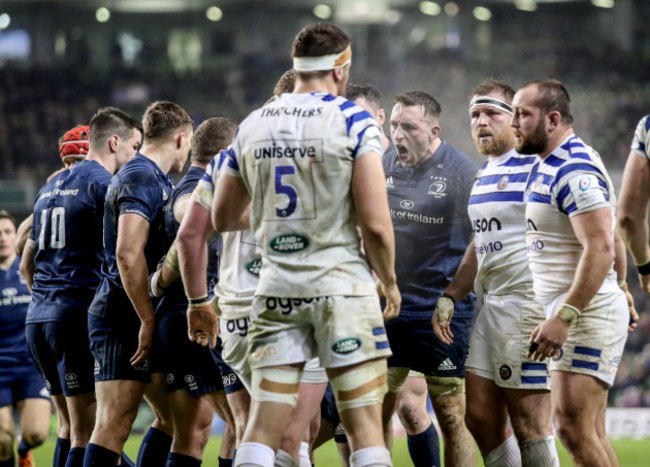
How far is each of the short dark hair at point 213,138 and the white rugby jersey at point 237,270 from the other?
823 millimetres

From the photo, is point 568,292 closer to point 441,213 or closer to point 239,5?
point 441,213

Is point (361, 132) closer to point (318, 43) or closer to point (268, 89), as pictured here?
point (318, 43)

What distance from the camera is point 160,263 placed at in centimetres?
583

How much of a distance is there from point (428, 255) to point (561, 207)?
1634 millimetres

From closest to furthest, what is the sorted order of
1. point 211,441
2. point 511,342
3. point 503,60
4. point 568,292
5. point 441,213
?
point 568,292 < point 511,342 < point 441,213 < point 211,441 < point 503,60

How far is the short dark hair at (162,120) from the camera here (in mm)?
6043

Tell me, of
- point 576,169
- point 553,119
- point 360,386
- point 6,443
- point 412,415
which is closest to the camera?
point 360,386

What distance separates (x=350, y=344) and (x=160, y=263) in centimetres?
210

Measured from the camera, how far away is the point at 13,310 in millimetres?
9055

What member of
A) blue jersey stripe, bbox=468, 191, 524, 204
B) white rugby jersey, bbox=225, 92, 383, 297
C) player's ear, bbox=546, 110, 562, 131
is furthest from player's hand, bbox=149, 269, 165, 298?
player's ear, bbox=546, 110, 562, 131

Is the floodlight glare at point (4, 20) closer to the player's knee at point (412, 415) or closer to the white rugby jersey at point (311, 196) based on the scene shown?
the player's knee at point (412, 415)

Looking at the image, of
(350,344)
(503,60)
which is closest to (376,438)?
(350,344)

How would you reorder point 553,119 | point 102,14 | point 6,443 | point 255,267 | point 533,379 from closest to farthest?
point 255,267, point 553,119, point 533,379, point 6,443, point 102,14

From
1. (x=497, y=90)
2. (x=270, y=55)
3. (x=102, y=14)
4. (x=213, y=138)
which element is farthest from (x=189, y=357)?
(x=102, y=14)
